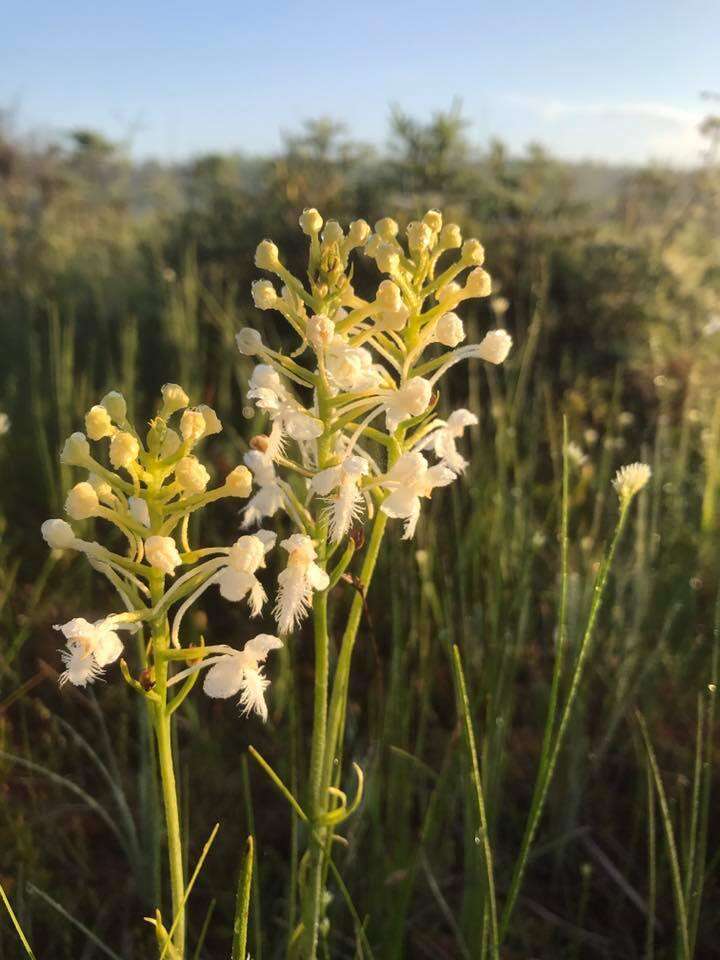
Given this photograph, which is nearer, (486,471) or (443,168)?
(486,471)

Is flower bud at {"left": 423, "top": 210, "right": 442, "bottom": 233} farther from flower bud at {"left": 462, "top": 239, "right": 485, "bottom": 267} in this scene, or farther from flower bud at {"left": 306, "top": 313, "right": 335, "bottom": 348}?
flower bud at {"left": 306, "top": 313, "right": 335, "bottom": 348}

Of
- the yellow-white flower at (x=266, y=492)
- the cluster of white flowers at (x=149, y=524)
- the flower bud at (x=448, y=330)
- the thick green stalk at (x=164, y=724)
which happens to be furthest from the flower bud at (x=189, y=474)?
the flower bud at (x=448, y=330)

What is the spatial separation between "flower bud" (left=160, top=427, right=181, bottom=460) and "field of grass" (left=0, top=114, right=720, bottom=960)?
458mm

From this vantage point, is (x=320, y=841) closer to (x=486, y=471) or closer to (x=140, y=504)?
(x=140, y=504)

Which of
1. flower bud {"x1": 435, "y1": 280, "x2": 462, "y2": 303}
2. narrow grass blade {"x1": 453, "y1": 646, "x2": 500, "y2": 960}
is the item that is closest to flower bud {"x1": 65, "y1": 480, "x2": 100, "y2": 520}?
narrow grass blade {"x1": 453, "y1": 646, "x2": 500, "y2": 960}

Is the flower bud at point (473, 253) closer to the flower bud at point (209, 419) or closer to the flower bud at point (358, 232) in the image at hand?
the flower bud at point (358, 232)

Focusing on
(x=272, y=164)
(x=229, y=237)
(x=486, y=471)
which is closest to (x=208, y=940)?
(x=486, y=471)

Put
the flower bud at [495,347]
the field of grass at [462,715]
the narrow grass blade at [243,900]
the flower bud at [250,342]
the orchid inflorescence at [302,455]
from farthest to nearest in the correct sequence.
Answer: the field of grass at [462,715]
the flower bud at [495,347]
the flower bud at [250,342]
the orchid inflorescence at [302,455]
the narrow grass blade at [243,900]

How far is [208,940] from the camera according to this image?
1958mm

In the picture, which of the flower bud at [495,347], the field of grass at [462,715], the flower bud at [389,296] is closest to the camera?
the flower bud at [389,296]

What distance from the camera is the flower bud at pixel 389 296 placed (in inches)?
44.4

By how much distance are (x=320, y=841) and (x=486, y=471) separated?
1.68m

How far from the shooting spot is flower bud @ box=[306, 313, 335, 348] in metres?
1.11

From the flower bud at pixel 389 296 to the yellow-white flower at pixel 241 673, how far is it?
1.51ft
